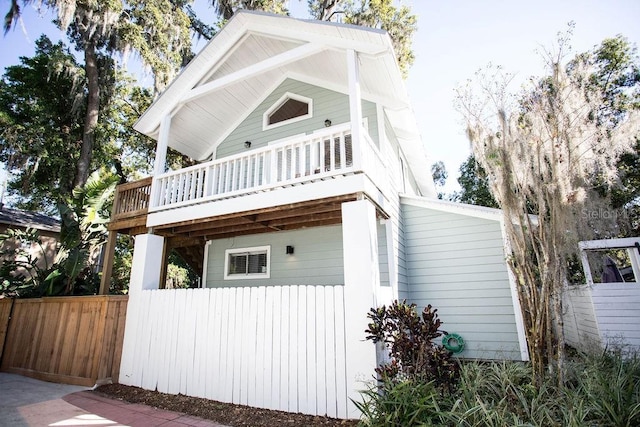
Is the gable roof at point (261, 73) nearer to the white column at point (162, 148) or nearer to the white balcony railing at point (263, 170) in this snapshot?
the white column at point (162, 148)

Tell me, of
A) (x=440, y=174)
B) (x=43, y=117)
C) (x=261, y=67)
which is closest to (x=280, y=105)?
(x=261, y=67)

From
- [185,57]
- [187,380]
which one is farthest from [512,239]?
[185,57]

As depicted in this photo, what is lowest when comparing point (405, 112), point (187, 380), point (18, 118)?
point (187, 380)

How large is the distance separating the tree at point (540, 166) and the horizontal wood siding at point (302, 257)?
4061 millimetres

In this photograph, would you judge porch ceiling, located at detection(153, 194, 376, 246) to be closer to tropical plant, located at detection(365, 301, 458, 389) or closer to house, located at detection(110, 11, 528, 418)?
house, located at detection(110, 11, 528, 418)

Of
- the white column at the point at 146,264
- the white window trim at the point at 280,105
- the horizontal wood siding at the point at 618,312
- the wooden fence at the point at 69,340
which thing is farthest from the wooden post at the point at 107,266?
the horizontal wood siding at the point at 618,312

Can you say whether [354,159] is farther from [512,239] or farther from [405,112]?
[405,112]

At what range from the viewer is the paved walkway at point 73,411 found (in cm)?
410

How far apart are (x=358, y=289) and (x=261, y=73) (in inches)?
210

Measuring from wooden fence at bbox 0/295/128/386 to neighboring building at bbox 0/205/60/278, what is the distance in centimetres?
745

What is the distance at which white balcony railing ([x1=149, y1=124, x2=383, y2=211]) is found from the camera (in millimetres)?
5279

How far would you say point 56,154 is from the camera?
14117 millimetres

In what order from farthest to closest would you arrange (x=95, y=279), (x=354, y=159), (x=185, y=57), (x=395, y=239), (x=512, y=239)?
(x=185, y=57) < (x=95, y=279) < (x=395, y=239) < (x=354, y=159) < (x=512, y=239)

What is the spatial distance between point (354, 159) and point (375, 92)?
3272mm
